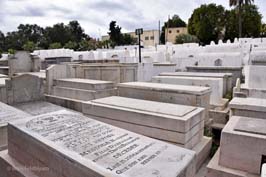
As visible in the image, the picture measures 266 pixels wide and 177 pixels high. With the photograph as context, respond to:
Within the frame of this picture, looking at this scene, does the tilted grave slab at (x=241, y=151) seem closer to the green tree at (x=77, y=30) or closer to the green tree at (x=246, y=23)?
the green tree at (x=246, y=23)

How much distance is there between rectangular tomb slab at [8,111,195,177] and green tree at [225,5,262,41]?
37.0 meters

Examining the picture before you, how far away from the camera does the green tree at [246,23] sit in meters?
34.9

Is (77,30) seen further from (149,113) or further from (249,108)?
(249,108)

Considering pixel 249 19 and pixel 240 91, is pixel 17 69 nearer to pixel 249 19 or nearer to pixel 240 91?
pixel 240 91

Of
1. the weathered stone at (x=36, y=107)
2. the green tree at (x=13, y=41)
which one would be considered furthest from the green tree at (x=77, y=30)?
the weathered stone at (x=36, y=107)

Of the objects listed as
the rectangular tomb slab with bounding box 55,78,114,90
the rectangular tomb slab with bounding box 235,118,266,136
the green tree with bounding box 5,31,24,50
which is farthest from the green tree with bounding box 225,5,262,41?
the green tree with bounding box 5,31,24,50

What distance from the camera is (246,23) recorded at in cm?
3509

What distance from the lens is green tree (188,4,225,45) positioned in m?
36.7

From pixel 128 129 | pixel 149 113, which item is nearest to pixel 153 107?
pixel 149 113

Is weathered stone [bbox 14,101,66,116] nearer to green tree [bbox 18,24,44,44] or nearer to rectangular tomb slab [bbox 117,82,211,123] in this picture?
rectangular tomb slab [bbox 117,82,211,123]

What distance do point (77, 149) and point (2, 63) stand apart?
14.1m

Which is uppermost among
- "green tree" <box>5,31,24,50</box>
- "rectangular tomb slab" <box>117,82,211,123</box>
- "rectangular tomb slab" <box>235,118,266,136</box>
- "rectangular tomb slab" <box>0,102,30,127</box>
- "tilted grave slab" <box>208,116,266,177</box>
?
"green tree" <box>5,31,24,50</box>

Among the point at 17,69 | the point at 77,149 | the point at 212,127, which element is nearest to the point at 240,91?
the point at 212,127

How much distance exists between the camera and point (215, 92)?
7.00 metres
